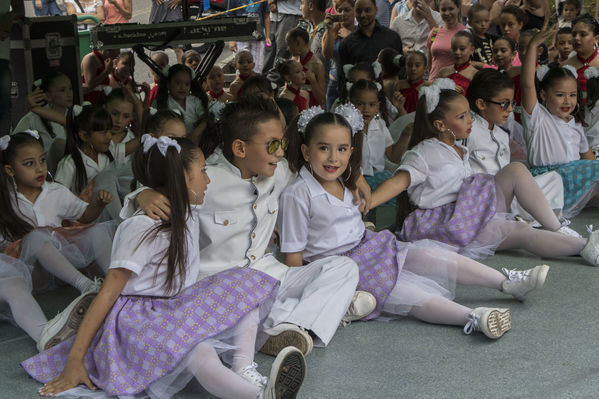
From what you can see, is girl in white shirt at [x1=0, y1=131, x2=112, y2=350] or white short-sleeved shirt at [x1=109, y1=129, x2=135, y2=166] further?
white short-sleeved shirt at [x1=109, y1=129, x2=135, y2=166]

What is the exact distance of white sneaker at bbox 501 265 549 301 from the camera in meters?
2.62

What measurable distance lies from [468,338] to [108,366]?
1.14m

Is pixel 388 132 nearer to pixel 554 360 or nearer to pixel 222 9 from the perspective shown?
pixel 554 360

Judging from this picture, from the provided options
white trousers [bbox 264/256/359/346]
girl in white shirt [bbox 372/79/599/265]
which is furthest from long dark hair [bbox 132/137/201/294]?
girl in white shirt [bbox 372/79/599/265]

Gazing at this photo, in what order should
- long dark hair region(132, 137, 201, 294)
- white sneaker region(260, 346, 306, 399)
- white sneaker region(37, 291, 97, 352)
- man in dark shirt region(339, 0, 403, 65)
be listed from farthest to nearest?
1. man in dark shirt region(339, 0, 403, 65)
2. white sneaker region(37, 291, 97, 352)
3. long dark hair region(132, 137, 201, 294)
4. white sneaker region(260, 346, 306, 399)

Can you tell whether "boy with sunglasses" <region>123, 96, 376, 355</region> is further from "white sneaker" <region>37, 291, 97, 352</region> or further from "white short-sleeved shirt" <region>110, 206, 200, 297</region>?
"white sneaker" <region>37, 291, 97, 352</region>

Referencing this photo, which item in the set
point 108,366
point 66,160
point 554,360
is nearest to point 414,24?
point 66,160

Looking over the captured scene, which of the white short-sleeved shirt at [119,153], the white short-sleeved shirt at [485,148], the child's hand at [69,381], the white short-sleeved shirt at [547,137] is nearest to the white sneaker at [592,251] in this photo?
the white short-sleeved shirt at [485,148]

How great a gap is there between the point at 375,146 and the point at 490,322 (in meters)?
1.97

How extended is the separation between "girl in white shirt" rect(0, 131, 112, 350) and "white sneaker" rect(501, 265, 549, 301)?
1489mm

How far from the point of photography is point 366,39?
5805 mm

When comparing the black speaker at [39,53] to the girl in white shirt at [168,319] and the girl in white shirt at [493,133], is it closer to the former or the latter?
the girl in white shirt at [493,133]

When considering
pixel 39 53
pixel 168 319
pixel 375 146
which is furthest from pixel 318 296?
pixel 39 53

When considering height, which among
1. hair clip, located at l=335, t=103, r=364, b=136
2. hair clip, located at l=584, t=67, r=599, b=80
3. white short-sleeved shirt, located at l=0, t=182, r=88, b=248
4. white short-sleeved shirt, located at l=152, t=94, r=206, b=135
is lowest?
white short-sleeved shirt, located at l=0, t=182, r=88, b=248
